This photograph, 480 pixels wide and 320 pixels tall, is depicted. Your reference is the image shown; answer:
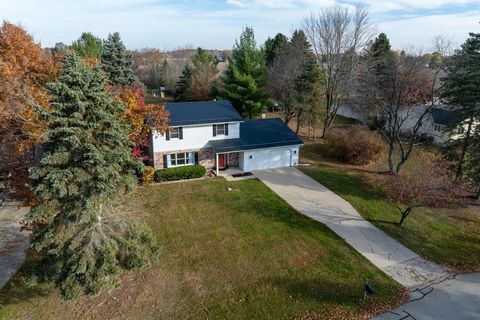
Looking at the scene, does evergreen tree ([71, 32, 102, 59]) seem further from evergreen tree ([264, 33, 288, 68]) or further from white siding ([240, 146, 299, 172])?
white siding ([240, 146, 299, 172])

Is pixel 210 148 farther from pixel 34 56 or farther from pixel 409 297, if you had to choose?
pixel 409 297

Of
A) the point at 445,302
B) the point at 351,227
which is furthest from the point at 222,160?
the point at 445,302

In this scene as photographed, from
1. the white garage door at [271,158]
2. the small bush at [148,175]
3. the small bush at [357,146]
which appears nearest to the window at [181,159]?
the small bush at [148,175]

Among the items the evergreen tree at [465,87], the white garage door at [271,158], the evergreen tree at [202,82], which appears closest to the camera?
the evergreen tree at [465,87]

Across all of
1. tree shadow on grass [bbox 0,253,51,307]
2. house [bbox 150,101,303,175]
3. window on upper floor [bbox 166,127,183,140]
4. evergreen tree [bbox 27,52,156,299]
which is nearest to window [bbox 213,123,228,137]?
house [bbox 150,101,303,175]

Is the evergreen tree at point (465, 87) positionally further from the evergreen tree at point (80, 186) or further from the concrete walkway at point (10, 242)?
the concrete walkway at point (10, 242)

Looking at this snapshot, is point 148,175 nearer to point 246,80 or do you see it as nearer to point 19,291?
point 19,291
